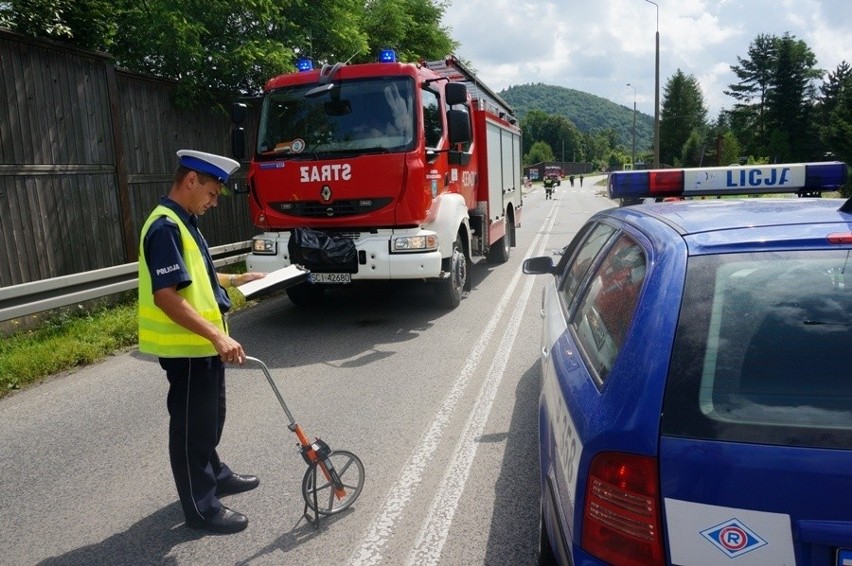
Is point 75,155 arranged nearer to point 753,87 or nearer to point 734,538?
point 734,538

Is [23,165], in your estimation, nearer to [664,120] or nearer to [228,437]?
[228,437]

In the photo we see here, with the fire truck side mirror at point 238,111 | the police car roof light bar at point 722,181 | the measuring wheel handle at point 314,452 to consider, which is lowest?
the measuring wheel handle at point 314,452

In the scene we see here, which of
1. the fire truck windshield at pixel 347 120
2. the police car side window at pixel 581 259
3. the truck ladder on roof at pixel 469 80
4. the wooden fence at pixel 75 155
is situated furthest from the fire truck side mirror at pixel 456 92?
the wooden fence at pixel 75 155

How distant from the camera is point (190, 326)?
284 cm

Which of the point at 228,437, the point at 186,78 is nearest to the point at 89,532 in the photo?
the point at 228,437

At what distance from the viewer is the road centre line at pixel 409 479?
9.71 ft

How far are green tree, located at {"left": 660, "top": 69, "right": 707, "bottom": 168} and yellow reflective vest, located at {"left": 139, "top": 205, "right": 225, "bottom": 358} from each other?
102943 mm

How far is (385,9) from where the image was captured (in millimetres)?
13859

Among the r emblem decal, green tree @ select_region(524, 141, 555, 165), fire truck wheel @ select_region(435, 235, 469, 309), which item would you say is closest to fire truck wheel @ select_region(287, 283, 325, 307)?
fire truck wheel @ select_region(435, 235, 469, 309)

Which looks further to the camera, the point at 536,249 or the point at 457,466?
the point at 536,249

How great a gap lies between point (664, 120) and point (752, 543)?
112 m

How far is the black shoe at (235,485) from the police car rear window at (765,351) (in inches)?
102

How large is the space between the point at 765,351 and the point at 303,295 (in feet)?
23.1

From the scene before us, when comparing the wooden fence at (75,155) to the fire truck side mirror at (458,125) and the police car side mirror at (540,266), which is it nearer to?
the fire truck side mirror at (458,125)
